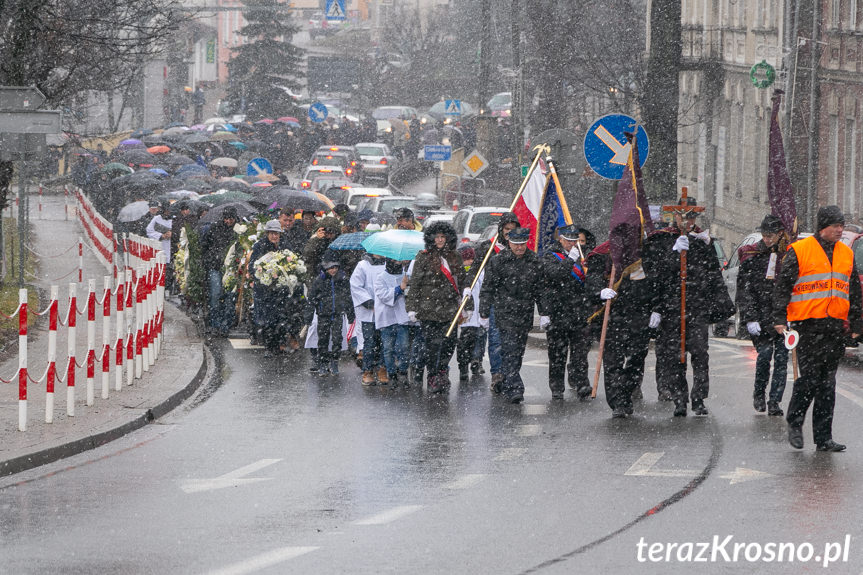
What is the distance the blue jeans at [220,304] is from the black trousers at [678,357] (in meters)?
8.56

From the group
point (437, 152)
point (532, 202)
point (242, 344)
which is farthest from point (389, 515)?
point (437, 152)

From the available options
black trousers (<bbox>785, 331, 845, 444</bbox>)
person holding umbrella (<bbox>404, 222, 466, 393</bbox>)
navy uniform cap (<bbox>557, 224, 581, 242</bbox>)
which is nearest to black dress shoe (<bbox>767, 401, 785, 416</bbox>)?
black trousers (<bbox>785, 331, 845, 444</bbox>)

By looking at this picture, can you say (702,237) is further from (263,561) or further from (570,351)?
(263,561)

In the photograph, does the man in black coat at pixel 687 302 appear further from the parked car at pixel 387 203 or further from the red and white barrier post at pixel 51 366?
the parked car at pixel 387 203

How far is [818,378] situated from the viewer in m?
11.9

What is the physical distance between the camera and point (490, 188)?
53625 mm

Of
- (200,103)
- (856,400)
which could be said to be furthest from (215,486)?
(200,103)

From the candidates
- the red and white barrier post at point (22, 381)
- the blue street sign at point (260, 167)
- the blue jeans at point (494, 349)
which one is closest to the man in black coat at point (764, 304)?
the blue jeans at point (494, 349)

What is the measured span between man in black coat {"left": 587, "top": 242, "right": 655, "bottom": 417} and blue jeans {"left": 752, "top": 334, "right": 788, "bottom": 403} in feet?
3.55

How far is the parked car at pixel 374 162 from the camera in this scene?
67.6 meters

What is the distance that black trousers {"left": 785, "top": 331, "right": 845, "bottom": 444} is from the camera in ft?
38.6

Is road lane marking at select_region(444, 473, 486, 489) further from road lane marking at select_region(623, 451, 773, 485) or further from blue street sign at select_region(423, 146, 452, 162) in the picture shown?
blue street sign at select_region(423, 146, 452, 162)

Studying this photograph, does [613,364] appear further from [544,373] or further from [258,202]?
[258,202]

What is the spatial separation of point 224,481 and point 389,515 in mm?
1728
